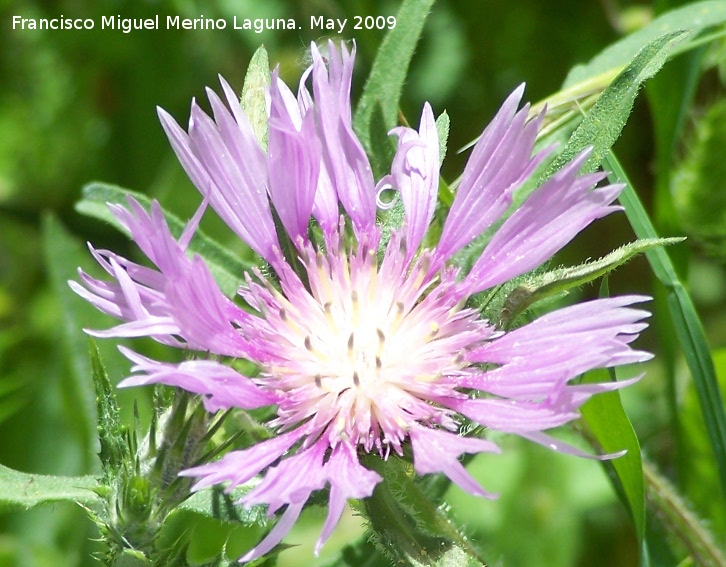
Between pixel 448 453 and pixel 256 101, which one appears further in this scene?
pixel 256 101

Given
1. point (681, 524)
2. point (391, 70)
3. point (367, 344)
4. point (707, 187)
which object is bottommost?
point (681, 524)

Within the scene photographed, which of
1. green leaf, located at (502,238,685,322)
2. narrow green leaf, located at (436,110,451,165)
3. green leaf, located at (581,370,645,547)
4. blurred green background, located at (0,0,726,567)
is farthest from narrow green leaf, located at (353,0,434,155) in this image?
blurred green background, located at (0,0,726,567)

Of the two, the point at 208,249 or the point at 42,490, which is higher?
the point at 208,249

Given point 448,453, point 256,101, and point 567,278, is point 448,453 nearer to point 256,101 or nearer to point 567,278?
point 567,278

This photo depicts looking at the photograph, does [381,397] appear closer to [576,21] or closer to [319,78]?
[319,78]

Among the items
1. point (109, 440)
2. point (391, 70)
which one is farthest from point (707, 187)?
point (109, 440)

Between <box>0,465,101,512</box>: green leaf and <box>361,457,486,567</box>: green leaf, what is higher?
<box>0,465,101,512</box>: green leaf

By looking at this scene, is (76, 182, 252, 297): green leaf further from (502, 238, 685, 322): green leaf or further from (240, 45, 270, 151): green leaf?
(502, 238, 685, 322): green leaf
